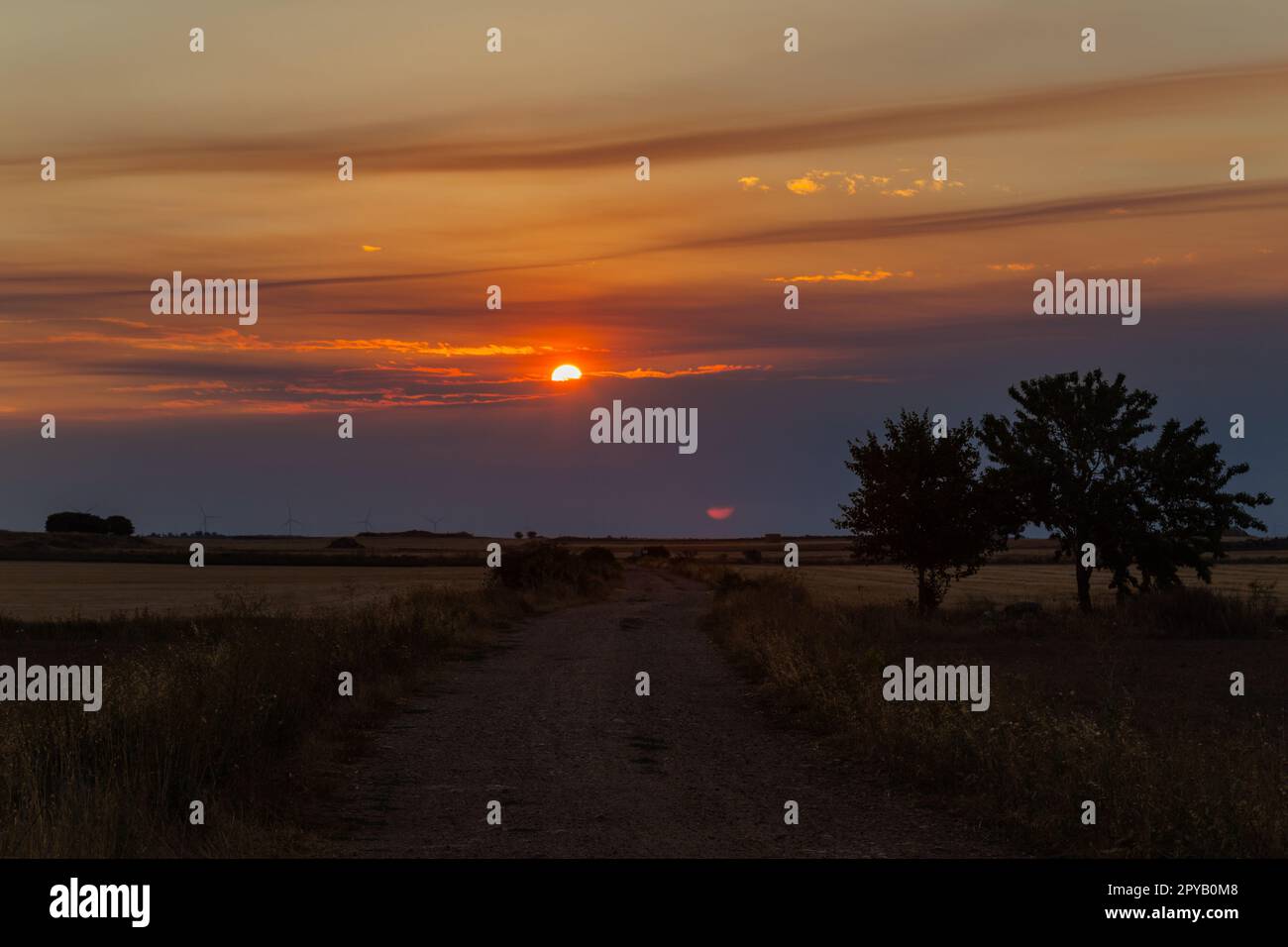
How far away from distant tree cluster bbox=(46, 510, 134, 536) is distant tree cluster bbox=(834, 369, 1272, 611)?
176937mm

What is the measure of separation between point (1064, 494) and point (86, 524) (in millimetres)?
184811

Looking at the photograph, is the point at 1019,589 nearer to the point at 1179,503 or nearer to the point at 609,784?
the point at 1179,503

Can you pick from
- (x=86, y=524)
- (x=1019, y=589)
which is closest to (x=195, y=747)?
(x=1019, y=589)

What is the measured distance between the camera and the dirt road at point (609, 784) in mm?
9633

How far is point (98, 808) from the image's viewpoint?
29.2ft

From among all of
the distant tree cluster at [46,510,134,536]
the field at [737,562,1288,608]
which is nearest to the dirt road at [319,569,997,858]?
the field at [737,562,1288,608]

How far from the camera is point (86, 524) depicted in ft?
632

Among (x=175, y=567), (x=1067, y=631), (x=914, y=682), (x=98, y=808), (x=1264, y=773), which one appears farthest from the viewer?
(x=175, y=567)

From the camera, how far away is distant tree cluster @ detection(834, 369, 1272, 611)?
123 feet

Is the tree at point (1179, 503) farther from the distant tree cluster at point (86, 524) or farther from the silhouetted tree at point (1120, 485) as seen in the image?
the distant tree cluster at point (86, 524)

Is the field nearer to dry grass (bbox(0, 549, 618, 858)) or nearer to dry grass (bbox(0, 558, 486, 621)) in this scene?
dry grass (bbox(0, 558, 486, 621))
